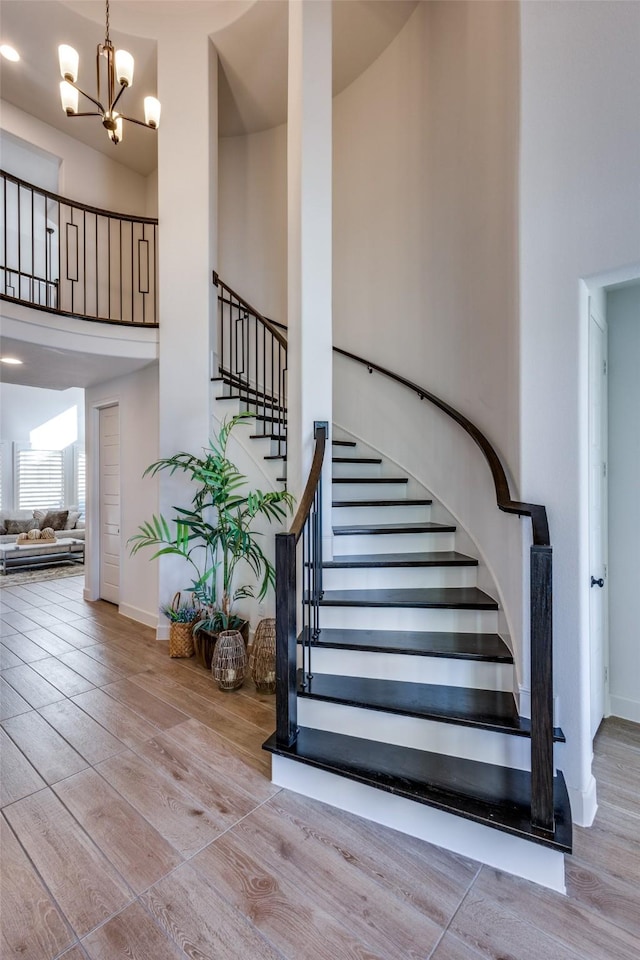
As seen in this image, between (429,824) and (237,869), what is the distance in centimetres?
78

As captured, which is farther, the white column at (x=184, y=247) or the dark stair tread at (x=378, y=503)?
the white column at (x=184, y=247)

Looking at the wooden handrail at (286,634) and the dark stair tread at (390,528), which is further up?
the dark stair tread at (390,528)

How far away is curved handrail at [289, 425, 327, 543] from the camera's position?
2.23m

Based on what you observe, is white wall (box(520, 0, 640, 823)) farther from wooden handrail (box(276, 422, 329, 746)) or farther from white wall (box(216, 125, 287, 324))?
white wall (box(216, 125, 287, 324))

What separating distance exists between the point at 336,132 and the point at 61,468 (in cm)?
833

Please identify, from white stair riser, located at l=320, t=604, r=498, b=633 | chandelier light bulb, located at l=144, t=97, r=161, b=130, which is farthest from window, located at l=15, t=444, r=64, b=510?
white stair riser, located at l=320, t=604, r=498, b=633

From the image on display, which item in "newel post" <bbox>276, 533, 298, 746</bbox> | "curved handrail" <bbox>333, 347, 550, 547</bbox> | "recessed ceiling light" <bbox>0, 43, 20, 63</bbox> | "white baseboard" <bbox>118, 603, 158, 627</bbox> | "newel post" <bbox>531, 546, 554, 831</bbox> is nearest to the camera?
"newel post" <bbox>531, 546, 554, 831</bbox>

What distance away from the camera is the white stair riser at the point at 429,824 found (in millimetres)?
1632

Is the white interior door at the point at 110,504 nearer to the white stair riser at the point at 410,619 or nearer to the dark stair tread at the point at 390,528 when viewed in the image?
the dark stair tread at the point at 390,528

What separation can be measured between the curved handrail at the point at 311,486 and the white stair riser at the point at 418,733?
877 millimetres

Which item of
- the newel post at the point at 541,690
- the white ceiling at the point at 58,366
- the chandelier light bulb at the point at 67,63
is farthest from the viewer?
the white ceiling at the point at 58,366

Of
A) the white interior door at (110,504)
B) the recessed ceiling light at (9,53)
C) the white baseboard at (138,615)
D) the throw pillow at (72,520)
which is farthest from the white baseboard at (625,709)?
the throw pillow at (72,520)

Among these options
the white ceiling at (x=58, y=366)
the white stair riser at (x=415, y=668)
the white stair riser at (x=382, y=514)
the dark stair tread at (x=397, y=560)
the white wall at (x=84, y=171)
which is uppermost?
the white wall at (x=84, y=171)

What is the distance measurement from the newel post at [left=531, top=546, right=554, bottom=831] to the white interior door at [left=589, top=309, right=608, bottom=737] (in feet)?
2.29
